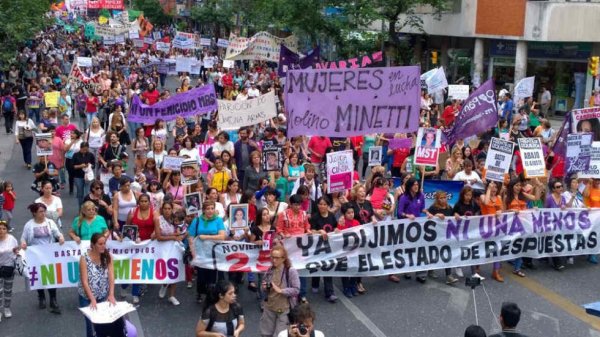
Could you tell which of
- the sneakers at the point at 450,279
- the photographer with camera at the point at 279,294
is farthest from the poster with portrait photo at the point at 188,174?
the photographer with camera at the point at 279,294

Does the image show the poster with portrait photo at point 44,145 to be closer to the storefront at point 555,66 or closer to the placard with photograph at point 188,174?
the placard with photograph at point 188,174

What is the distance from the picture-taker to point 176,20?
92438 millimetres

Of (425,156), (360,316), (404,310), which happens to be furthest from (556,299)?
(425,156)

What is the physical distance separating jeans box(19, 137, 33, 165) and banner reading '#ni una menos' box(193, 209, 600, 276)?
9.84 meters

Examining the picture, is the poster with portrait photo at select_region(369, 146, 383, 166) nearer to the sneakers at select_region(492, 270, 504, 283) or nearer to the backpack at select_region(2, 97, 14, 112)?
the sneakers at select_region(492, 270, 504, 283)

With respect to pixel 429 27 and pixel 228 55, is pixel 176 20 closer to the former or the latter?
pixel 429 27

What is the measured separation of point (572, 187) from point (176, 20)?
8411 centimetres

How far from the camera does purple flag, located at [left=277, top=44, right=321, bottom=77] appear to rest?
21.9m

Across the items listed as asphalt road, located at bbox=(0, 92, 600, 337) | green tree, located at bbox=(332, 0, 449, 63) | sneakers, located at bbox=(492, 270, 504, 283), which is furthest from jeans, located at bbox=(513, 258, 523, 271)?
green tree, located at bbox=(332, 0, 449, 63)

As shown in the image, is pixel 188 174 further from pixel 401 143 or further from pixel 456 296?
pixel 401 143

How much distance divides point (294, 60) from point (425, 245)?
1228 centimetres

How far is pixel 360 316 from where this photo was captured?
9742 mm

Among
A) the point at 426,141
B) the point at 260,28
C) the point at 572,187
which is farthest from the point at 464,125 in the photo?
the point at 260,28

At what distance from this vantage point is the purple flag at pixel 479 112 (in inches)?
561
